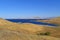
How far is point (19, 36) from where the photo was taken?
62.6ft

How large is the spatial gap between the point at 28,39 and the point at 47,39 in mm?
2831

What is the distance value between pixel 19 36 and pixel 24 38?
67 cm

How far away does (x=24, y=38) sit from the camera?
751 inches

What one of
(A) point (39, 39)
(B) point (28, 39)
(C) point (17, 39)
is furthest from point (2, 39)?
(A) point (39, 39)

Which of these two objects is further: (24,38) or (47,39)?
(47,39)

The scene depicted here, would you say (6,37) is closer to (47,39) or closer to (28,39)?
(28,39)

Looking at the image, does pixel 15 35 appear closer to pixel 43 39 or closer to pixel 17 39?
pixel 17 39

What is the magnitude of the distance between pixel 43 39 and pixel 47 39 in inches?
23.7

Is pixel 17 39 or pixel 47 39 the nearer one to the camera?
pixel 17 39

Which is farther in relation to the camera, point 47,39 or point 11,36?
point 47,39

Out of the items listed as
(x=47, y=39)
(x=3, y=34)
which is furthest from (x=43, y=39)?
(x=3, y=34)

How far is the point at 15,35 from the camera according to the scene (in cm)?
1917

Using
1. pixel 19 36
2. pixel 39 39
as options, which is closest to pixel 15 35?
pixel 19 36

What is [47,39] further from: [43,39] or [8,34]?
[8,34]
